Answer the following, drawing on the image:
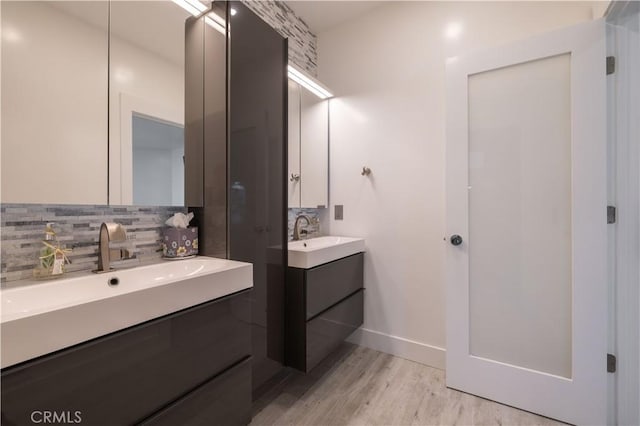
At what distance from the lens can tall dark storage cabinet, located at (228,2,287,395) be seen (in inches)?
54.4

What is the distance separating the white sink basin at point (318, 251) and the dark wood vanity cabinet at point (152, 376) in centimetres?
46

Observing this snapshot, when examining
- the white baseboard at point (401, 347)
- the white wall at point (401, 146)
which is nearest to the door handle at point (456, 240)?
the white wall at point (401, 146)

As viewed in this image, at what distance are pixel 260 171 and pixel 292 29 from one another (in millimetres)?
1495

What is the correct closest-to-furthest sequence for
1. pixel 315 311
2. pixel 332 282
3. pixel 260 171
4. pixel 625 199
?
pixel 625 199 → pixel 260 171 → pixel 315 311 → pixel 332 282

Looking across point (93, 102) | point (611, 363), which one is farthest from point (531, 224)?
point (93, 102)

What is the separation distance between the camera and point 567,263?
4.92 ft

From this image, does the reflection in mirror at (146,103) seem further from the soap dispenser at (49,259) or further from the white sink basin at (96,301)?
the white sink basin at (96,301)

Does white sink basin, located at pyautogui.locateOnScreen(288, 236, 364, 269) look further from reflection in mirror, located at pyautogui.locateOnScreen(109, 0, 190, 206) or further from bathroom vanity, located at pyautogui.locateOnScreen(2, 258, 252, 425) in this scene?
reflection in mirror, located at pyautogui.locateOnScreen(109, 0, 190, 206)

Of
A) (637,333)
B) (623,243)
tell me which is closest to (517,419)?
(637,333)

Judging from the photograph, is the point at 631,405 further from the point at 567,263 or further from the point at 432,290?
the point at 432,290

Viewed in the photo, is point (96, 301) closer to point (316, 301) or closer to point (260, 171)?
point (260, 171)

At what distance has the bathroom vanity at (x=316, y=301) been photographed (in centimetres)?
162

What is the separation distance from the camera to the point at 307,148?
7.40ft

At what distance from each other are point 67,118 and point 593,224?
Result: 2.44 metres
